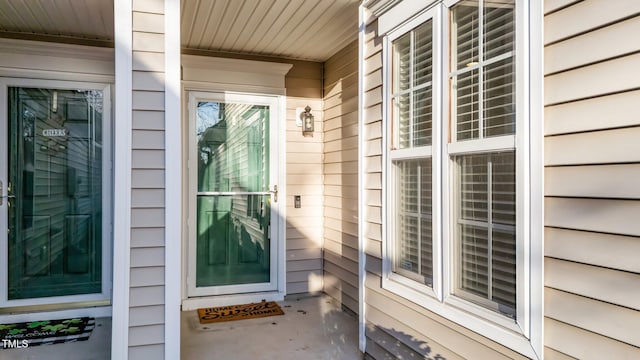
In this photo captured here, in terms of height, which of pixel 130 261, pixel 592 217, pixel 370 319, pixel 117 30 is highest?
pixel 117 30

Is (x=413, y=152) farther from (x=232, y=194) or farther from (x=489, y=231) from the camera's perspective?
(x=232, y=194)

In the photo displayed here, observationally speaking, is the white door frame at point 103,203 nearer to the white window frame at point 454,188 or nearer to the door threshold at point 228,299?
the door threshold at point 228,299

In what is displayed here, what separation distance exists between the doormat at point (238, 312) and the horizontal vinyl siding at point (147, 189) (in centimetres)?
121

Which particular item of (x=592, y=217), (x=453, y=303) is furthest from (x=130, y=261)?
(x=592, y=217)

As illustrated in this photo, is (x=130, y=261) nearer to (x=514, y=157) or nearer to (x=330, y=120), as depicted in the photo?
(x=514, y=157)

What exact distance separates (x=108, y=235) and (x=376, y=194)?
2.45m

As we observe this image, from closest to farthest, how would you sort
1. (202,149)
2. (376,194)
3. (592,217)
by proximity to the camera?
(592,217), (376,194), (202,149)

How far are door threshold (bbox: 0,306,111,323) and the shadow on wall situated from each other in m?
2.33

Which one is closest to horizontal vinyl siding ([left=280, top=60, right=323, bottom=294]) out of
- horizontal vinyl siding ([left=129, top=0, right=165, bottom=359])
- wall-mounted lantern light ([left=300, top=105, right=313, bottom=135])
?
wall-mounted lantern light ([left=300, top=105, right=313, bottom=135])

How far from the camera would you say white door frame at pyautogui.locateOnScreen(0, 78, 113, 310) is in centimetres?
352

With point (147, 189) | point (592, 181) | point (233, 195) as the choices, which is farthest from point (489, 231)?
point (233, 195)

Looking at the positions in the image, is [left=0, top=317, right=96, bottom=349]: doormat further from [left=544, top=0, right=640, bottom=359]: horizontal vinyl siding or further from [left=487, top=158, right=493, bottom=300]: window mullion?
[left=544, top=0, right=640, bottom=359]: horizontal vinyl siding

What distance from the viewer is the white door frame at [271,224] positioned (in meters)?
3.96

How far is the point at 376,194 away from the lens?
278 centimetres
